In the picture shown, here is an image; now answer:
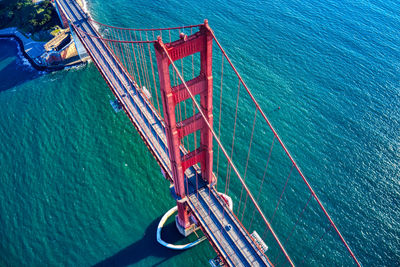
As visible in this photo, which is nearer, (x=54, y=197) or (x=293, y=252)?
(x=293, y=252)

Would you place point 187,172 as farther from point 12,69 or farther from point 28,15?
point 28,15

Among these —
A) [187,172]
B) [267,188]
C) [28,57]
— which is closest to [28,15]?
[28,57]

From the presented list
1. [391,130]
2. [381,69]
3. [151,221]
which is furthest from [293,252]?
[381,69]

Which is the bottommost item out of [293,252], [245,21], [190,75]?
[293,252]

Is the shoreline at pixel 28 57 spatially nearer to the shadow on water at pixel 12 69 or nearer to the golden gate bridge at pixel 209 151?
the shadow on water at pixel 12 69

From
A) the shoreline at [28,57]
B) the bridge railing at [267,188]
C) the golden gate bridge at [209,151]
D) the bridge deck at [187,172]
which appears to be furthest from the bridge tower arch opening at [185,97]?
the shoreline at [28,57]

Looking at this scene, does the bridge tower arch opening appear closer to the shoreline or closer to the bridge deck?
the bridge deck

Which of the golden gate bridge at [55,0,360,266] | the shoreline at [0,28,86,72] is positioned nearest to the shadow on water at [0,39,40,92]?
the shoreline at [0,28,86,72]

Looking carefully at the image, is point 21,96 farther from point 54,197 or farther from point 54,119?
point 54,197
